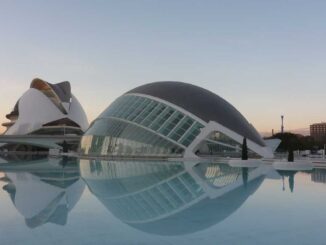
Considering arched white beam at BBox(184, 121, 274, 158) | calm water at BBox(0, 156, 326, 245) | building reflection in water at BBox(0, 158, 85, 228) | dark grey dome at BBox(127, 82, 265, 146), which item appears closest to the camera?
calm water at BBox(0, 156, 326, 245)

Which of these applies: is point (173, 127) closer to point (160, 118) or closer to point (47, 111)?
point (160, 118)

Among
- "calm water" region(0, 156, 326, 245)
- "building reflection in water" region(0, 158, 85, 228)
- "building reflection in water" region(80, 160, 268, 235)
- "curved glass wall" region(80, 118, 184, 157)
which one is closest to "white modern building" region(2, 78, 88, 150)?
"curved glass wall" region(80, 118, 184, 157)

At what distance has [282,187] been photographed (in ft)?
53.7

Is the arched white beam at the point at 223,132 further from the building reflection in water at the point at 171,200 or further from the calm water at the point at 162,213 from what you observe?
the calm water at the point at 162,213

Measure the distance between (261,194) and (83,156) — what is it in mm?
33415

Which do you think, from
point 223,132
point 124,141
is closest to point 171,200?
point 223,132

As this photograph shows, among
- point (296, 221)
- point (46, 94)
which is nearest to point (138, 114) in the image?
point (296, 221)

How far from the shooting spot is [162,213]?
10773mm

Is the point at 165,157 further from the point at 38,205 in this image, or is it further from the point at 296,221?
the point at 296,221

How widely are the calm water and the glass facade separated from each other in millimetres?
19340

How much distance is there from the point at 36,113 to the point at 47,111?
2.78 m

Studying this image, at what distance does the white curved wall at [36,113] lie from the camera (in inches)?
3337

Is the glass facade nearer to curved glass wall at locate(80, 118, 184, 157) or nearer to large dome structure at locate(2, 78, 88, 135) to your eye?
curved glass wall at locate(80, 118, 184, 157)

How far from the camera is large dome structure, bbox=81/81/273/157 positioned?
1462 inches
